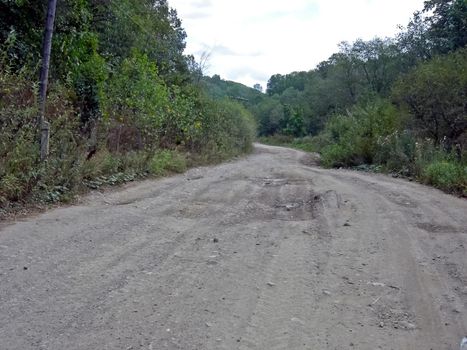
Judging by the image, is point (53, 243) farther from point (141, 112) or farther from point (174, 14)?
point (174, 14)

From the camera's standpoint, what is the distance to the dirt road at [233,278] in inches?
132

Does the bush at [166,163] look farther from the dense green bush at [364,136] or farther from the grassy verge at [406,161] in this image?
the dense green bush at [364,136]

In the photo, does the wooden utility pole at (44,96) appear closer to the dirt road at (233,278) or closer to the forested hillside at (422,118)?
the dirt road at (233,278)

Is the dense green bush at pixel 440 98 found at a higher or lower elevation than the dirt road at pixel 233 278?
higher

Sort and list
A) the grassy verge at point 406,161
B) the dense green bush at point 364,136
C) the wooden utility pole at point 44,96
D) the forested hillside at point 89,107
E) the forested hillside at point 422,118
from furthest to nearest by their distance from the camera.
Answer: the dense green bush at point 364,136 < the forested hillside at point 422,118 < the grassy verge at point 406,161 < the wooden utility pole at point 44,96 < the forested hillside at point 89,107

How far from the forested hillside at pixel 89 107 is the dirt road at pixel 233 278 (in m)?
0.96

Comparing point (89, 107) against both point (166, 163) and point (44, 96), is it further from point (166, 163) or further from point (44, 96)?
point (44, 96)

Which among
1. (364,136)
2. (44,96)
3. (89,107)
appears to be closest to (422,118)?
(364,136)

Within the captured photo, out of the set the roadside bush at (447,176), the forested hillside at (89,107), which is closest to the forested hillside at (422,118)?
the roadside bush at (447,176)

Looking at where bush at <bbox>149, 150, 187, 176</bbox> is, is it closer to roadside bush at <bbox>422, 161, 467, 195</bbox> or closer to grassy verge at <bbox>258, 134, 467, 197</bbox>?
grassy verge at <bbox>258, 134, 467, 197</bbox>

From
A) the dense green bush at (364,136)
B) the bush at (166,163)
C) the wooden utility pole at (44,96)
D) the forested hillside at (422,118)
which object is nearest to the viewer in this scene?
the wooden utility pole at (44,96)

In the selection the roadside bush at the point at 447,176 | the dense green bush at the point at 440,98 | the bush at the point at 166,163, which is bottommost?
the bush at the point at 166,163

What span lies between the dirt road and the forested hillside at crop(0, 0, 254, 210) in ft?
3.15

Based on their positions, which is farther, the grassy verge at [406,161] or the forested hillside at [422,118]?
the forested hillside at [422,118]
